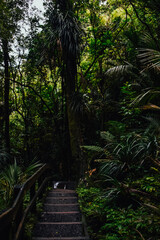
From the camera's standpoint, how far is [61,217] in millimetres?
3467

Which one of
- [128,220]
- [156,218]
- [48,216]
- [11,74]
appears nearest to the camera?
[156,218]

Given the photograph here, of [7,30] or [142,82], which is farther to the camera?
[142,82]

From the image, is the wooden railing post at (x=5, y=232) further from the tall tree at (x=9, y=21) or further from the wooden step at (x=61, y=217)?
the tall tree at (x=9, y=21)

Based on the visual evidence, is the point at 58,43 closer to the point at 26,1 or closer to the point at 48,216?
the point at 26,1

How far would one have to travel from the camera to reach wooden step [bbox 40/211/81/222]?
11.1ft

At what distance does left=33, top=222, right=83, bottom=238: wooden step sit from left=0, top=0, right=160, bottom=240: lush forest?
0.83 ft

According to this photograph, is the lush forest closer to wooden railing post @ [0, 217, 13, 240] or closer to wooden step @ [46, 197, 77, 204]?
wooden step @ [46, 197, 77, 204]

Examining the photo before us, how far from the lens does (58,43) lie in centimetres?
644

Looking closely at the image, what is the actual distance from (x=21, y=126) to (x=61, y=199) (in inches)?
205

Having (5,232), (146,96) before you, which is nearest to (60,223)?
(5,232)

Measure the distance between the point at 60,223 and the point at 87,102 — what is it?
14.2ft

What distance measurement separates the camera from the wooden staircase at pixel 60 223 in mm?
2744

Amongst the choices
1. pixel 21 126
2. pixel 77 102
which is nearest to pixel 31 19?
pixel 77 102

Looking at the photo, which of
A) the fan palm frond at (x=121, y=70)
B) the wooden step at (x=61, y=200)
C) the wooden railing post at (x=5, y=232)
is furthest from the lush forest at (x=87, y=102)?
the wooden railing post at (x=5, y=232)
